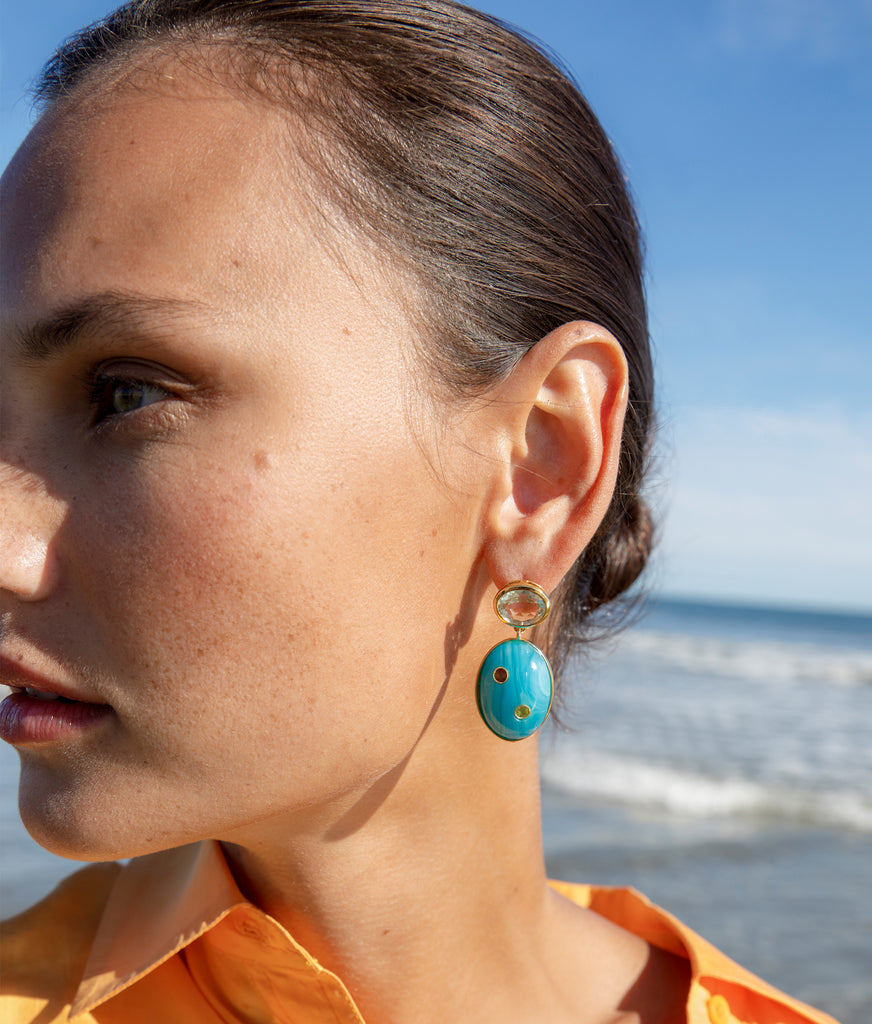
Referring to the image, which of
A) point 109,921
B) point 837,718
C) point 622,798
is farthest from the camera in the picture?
point 837,718

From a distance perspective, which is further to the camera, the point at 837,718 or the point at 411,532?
the point at 837,718

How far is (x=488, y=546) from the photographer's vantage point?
156 centimetres

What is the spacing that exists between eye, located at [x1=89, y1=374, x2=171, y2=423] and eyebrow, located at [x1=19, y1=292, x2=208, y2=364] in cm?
7

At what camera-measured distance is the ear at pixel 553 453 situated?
61.4 inches

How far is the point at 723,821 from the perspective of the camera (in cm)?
715

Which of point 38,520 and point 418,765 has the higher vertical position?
point 38,520

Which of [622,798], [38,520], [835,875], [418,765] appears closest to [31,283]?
[38,520]

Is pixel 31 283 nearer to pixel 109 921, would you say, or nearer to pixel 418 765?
pixel 418 765

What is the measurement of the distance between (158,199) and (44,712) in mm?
773

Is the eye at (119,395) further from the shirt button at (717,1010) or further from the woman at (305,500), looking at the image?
the shirt button at (717,1010)

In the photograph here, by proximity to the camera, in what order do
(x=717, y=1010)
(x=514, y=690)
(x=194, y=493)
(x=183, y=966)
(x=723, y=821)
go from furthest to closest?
(x=723, y=821), (x=717, y=1010), (x=183, y=966), (x=514, y=690), (x=194, y=493)

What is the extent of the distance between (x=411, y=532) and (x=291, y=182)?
571 millimetres

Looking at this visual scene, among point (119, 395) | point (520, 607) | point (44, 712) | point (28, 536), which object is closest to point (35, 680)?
point (44, 712)

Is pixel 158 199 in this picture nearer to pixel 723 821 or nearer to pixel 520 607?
pixel 520 607
